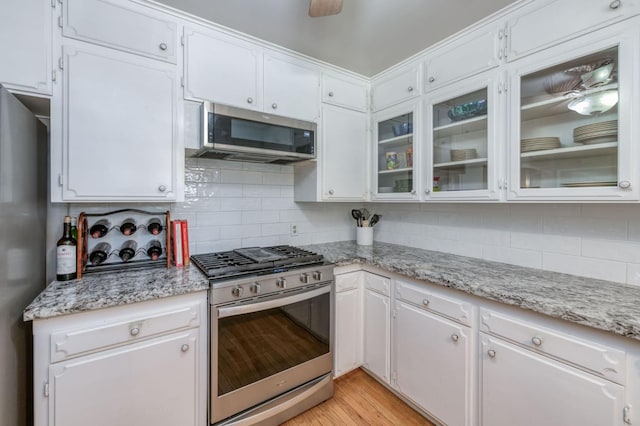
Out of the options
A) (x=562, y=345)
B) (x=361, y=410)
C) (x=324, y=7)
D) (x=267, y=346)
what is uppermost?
(x=324, y=7)

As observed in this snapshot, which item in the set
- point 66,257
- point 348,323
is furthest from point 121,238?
point 348,323

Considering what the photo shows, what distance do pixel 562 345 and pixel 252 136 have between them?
192cm

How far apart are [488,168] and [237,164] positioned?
70.1 inches

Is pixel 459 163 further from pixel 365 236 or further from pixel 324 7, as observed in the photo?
pixel 324 7

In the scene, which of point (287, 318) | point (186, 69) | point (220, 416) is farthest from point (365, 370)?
point (186, 69)

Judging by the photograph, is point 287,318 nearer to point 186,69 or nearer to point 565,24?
point 186,69

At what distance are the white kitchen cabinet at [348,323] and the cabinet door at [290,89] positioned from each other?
1.30 m

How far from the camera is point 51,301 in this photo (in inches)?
46.3

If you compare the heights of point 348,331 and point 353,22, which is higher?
point 353,22

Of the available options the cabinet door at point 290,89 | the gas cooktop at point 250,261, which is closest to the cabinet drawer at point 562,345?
the gas cooktop at point 250,261

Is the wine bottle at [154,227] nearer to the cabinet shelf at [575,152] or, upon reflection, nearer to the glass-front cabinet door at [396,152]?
the glass-front cabinet door at [396,152]

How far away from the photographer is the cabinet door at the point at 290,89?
2.00 m

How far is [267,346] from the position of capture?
1.63m

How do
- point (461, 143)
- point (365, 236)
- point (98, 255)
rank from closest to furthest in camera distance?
point (98, 255), point (461, 143), point (365, 236)
